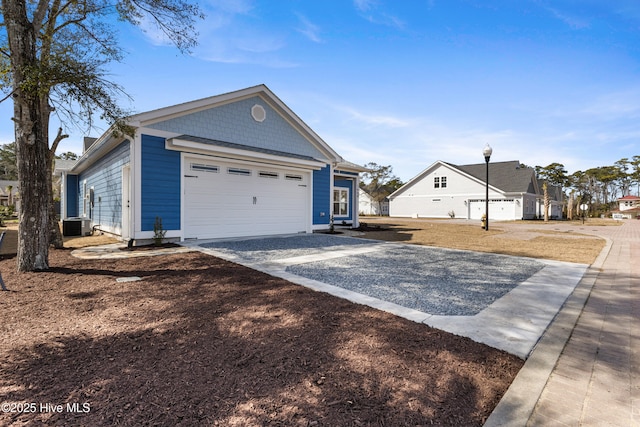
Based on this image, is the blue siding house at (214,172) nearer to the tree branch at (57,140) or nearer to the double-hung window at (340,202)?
the tree branch at (57,140)

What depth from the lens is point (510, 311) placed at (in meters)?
3.47

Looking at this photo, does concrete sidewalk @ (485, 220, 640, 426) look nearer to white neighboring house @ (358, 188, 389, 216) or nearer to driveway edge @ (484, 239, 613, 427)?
driveway edge @ (484, 239, 613, 427)

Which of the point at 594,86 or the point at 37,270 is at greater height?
the point at 594,86

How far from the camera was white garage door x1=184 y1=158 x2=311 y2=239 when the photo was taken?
9117mm

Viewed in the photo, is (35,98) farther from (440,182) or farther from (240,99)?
(440,182)

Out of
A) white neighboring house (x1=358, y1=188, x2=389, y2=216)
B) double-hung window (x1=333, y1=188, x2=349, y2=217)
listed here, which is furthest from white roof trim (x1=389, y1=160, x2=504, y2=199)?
double-hung window (x1=333, y1=188, x2=349, y2=217)

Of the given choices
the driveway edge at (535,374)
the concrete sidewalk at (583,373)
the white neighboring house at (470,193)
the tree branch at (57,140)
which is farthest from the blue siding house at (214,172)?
the white neighboring house at (470,193)

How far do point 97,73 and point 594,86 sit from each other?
51.5ft

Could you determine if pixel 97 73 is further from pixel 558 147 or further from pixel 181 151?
pixel 558 147

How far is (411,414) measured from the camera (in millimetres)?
1694

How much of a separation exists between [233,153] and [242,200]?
1714 millimetres

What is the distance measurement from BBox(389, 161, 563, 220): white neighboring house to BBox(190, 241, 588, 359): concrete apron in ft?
87.3

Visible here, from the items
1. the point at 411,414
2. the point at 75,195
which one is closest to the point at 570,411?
the point at 411,414

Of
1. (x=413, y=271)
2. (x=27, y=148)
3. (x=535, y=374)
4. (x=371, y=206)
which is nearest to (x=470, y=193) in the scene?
(x=371, y=206)
